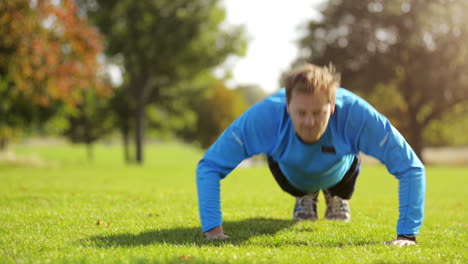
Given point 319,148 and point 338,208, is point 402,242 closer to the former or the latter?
point 319,148

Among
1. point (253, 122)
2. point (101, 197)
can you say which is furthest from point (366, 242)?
point (101, 197)

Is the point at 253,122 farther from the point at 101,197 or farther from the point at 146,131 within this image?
the point at 146,131

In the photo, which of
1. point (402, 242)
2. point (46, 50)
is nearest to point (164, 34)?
point (46, 50)

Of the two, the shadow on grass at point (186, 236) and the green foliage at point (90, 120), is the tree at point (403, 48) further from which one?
the shadow on grass at point (186, 236)

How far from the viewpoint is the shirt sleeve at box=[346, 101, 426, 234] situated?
4648mm

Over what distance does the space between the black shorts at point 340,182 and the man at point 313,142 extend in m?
0.43

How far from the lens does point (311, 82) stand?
4.43 meters

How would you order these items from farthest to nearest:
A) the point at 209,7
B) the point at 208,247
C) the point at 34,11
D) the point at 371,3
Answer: the point at 371,3 → the point at 209,7 → the point at 34,11 → the point at 208,247

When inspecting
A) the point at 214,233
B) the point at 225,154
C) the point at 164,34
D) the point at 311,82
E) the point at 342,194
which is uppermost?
the point at 164,34

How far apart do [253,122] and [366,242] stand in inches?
76.8

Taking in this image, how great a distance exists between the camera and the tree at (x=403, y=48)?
31.9m

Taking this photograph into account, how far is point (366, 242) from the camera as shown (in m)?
5.12

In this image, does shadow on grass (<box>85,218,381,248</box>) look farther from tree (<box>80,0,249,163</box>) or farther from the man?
tree (<box>80,0,249,163</box>)

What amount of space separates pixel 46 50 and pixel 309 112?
18.6 meters
